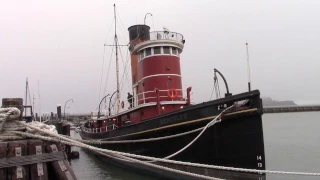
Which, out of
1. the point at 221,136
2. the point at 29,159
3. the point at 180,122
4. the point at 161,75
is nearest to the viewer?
the point at 29,159

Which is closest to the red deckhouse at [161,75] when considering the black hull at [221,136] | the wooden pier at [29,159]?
the black hull at [221,136]

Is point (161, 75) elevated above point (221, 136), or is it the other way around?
point (161, 75)

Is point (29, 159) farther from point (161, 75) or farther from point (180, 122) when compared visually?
point (161, 75)

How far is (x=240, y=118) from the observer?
852cm

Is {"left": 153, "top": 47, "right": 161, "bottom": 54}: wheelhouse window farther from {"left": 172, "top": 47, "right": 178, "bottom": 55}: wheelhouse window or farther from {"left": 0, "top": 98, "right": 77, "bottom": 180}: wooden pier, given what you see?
{"left": 0, "top": 98, "right": 77, "bottom": 180}: wooden pier

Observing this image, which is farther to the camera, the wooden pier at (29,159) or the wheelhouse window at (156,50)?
the wheelhouse window at (156,50)

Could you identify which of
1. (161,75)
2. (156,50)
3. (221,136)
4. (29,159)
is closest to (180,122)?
(221,136)

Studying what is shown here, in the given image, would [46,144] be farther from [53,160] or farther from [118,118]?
[118,118]

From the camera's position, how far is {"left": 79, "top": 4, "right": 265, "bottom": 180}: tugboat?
8.48 metres

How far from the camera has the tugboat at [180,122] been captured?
8.48m

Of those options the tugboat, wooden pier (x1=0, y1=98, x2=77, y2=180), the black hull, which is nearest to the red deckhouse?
the tugboat

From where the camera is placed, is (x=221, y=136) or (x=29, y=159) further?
(x=221, y=136)

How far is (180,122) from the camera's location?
9.65 metres

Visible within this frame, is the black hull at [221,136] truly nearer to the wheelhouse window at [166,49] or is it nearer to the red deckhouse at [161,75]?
the red deckhouse at [161,75]
